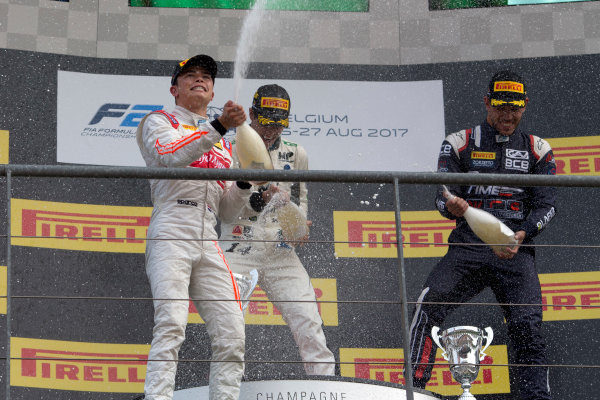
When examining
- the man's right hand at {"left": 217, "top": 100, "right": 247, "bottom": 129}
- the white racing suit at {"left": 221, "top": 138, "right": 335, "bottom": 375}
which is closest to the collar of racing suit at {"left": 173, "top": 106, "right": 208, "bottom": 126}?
the man's right hand at {"left": 217, "top": 100, "right": 247, "bottom": 129}

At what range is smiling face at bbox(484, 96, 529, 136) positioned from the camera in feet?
12.7

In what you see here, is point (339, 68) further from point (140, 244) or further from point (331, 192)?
point (140, 244)

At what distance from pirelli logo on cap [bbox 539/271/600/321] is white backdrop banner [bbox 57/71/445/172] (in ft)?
2.39

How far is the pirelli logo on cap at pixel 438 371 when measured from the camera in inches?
180

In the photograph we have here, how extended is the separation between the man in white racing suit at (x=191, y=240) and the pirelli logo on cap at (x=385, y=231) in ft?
5.13

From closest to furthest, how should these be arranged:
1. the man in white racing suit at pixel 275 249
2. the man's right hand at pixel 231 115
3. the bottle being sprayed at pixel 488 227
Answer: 1. the man's right hand at pixel 231 115
2. the bottle being sprayed at pixel 488 227
3. the man in white racing suit at pixel 275 249

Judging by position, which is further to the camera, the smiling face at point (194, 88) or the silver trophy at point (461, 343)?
the silver trophy at point (461, 343)

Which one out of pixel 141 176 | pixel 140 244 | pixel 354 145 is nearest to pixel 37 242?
pixel 140 244

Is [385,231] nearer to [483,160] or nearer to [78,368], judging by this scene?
[483,160]

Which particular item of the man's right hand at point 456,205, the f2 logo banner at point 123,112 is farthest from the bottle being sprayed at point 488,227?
the f2 logo banner at point 123,112

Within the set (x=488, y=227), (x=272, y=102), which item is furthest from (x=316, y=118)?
(x=488, y=227)

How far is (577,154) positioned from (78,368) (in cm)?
234

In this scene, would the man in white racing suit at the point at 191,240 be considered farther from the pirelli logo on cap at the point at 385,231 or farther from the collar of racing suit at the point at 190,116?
the pirelli logo on cap at the point at 385,231

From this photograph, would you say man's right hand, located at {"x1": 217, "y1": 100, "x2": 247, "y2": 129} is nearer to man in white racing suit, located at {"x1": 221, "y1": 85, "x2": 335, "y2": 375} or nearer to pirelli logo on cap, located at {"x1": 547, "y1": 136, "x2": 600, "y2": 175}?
man in white racing suit, located at {"x1": 221, "y1": 85, "x2": 335, "y2": 375}
